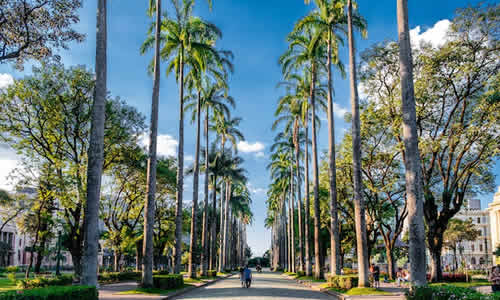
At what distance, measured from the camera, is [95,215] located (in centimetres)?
1481

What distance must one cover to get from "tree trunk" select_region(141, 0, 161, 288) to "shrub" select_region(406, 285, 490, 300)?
1294 centimetres

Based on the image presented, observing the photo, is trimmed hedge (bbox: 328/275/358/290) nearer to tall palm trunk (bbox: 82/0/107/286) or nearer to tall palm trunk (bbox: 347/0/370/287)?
tall palm trunk (bbox: 347/0/370/287)

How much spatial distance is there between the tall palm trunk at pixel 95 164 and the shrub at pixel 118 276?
17599 mm

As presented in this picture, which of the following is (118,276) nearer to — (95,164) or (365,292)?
(365,292)

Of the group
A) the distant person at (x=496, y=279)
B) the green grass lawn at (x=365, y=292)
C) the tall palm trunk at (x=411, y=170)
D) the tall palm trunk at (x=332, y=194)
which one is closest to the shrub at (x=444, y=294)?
the tall palm trunk at (x=411, y=170)

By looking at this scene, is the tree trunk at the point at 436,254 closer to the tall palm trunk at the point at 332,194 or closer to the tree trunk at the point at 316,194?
the tall palm trunk at the point at 332,194

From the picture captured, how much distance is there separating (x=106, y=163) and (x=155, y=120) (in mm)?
8089

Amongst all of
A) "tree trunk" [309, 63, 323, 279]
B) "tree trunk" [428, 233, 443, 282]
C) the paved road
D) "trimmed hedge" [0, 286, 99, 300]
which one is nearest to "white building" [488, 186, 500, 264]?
"tree trunk" [309, 63, 323, 279]

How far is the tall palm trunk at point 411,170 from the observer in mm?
14125

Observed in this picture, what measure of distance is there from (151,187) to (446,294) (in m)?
15.7

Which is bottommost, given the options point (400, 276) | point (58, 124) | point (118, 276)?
point (118, 276)

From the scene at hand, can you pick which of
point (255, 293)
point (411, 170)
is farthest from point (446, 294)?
point (255, 293)

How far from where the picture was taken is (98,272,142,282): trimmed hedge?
30938 millimetres

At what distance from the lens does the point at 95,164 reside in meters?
14.9
